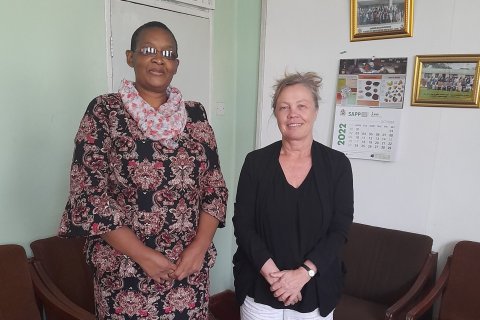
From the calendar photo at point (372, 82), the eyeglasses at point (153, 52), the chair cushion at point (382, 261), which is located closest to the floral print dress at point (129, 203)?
the eyeglasses at point (153, 52)

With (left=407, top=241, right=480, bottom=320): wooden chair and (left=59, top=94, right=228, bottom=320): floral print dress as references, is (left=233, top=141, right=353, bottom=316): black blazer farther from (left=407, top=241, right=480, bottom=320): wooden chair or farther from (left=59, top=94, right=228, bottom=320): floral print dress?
(left=407, top=241, right=480, bottom=320): wooden chair

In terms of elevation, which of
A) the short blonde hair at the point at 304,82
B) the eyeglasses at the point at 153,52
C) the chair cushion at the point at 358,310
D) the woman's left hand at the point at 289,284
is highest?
the eyeglasses at the point at 153,52

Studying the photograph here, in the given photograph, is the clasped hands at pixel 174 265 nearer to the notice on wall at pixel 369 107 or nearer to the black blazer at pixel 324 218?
the black blazer at pixel 324 218

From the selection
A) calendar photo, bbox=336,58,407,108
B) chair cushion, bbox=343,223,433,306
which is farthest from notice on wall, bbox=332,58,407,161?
chair cushion, bbox=343,223,433,306

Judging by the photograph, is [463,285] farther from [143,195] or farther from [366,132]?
[143,195]

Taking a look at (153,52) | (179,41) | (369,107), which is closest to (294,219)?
(153,52)

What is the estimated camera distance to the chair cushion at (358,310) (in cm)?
→ 195

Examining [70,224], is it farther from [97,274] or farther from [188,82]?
[188,82]

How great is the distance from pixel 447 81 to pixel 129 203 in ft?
5.56

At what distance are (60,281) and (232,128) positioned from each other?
5.08ft

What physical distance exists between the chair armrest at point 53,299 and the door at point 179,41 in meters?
0.99

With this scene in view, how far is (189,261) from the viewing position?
1261mm

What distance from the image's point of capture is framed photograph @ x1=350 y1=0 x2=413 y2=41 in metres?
2.11

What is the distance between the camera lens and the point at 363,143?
7.54ft
